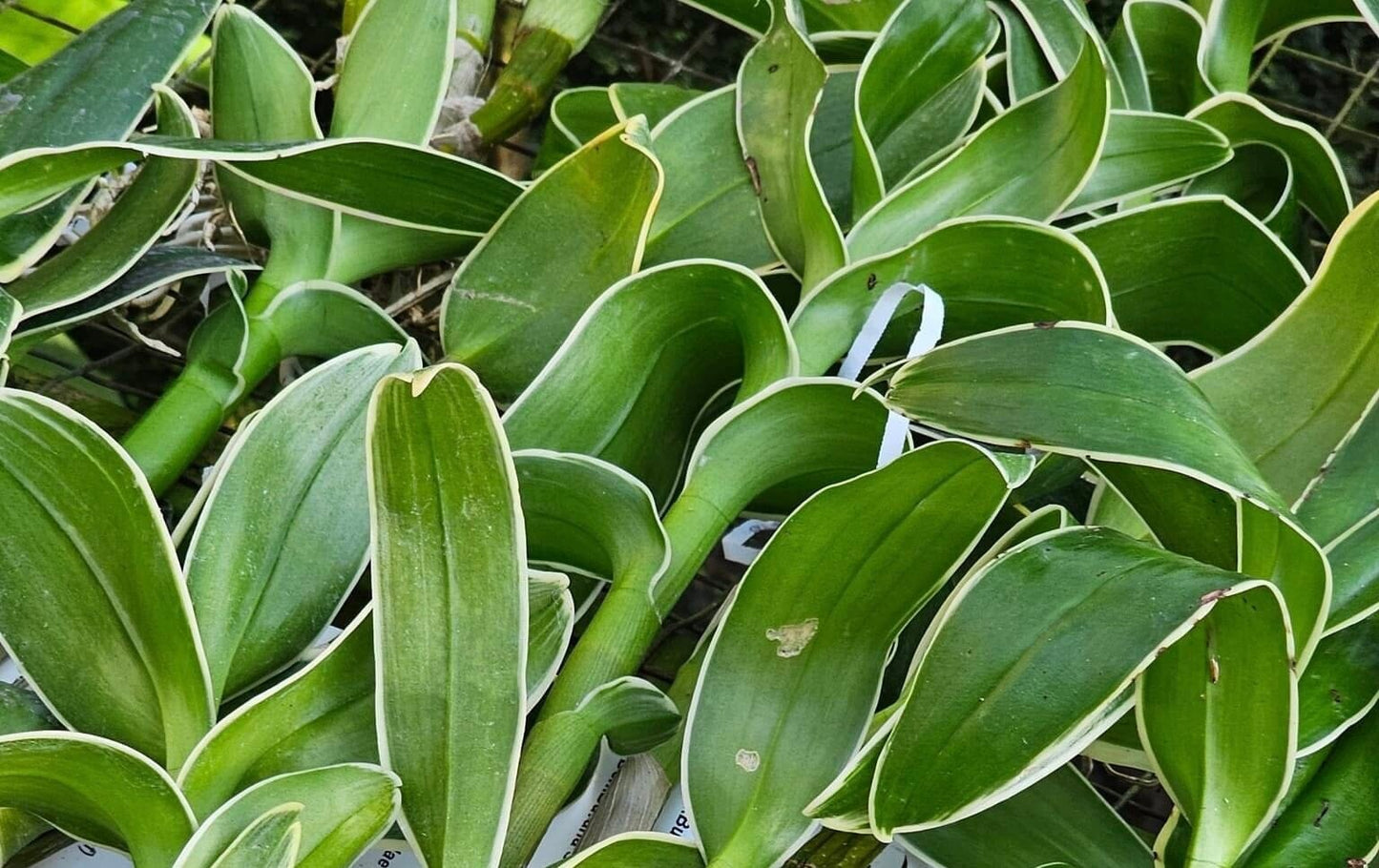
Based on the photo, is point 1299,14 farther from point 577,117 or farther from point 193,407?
point 193,407

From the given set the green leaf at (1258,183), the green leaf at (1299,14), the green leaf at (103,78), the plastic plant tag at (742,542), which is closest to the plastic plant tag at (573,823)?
the plastic plant tag at (742,542)

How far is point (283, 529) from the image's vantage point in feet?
1.50

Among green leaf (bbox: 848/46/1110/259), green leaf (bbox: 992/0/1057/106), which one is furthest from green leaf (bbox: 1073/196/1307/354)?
green leaf (bbox: 992/0/1057/106)

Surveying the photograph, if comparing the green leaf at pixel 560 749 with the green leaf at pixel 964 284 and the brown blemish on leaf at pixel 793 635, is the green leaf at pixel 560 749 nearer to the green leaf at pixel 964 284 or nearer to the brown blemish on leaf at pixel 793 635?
the brown blemish on leaf at pixel 793 635

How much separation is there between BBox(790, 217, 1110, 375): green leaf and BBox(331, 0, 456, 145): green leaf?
21cm

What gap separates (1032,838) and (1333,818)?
102mm

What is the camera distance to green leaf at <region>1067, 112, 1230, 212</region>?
0.60 meters

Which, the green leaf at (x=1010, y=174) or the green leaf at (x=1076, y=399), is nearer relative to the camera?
the green leaf at (x=1076, y=399)

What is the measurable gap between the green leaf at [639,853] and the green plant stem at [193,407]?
0.81 feet

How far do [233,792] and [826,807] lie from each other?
0.19 metres

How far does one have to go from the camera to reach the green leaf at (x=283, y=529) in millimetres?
444

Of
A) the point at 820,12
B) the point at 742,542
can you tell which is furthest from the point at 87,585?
the point at 820,12

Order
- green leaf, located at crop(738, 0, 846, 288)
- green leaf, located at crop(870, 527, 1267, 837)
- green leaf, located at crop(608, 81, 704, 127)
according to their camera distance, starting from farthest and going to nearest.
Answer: green leaf, located at crop(608, 81, 704, 127)
green leaf, located at crop(738, 0, 846, 288)
green leaf, located at crop(870, 527, 1267, 837)

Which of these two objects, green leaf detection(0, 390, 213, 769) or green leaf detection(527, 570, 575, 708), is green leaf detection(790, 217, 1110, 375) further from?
green leaf detection(0, 390, 213, 769)
